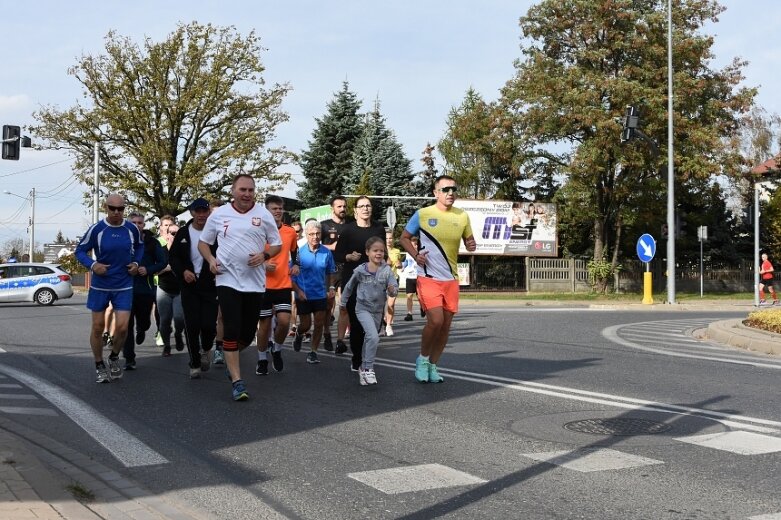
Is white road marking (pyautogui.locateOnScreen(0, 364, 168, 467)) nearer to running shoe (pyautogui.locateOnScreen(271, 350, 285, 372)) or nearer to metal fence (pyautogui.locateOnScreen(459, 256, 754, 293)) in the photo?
running shoe (pyautogui.locateOnScreen(271, 350, 285, 372))

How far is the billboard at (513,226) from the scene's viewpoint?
41.6 meters

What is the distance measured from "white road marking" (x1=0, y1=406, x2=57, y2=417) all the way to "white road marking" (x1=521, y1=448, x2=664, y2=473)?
153 inches

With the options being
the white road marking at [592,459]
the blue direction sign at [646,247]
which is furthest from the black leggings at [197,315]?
the blue direction sign at [646,247]

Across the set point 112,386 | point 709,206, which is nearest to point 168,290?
point 112,386

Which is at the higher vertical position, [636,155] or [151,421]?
[636,155]

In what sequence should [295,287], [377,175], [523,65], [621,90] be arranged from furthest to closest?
1. [377,175]
2. [523,65]
3. [621,90]
4. [295,287]

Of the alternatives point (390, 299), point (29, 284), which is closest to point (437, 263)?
point (390, 299)

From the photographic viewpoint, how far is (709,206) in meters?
46.6

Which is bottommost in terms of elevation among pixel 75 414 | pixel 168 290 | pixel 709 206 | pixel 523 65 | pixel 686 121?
pixel 75 414

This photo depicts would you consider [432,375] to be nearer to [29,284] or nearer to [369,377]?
[369,377]

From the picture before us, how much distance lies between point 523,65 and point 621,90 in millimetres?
4756

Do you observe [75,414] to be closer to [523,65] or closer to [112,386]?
[112,386]

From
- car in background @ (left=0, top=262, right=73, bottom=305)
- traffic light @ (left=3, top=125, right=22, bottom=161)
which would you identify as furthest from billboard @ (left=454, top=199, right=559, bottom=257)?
traffic light @ (left=3, top=125, right=22, bottom=161)

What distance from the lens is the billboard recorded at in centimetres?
4159
